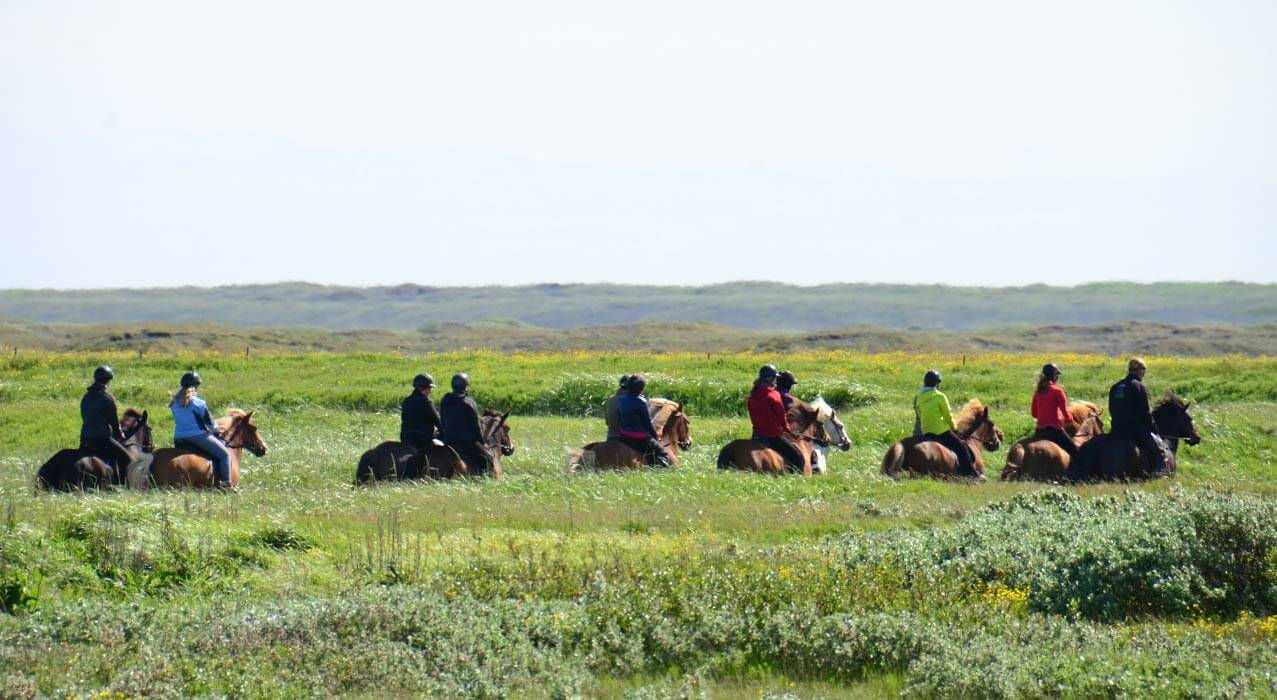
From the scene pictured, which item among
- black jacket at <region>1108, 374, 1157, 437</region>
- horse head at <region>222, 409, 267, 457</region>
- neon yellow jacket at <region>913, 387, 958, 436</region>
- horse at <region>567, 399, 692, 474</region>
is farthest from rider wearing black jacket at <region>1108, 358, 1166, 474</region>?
horse head at <region>222, 409, 267, 457</region>

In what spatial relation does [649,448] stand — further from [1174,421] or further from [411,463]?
[1174,421]

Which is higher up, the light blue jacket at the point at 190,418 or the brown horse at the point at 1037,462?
the light blue jacket at the point at 190,418

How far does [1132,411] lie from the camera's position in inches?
909

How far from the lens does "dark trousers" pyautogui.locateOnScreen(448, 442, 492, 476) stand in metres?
22.3

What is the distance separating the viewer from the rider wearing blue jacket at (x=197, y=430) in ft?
69.0

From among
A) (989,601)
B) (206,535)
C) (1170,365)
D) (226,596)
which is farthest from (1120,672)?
(1170,365)

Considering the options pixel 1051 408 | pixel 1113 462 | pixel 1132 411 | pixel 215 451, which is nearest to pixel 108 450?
pixel 215 451

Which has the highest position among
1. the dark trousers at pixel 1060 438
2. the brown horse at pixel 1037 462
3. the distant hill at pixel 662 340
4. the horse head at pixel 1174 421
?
the horse head at pixel 1174 421

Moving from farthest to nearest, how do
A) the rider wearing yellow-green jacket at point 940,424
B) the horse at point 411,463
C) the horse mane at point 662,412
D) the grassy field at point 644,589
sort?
1. the horse mane at point 662,412
2. the rider wearing yellow-green jacket at point 940,424
3. the horse at point 411,463
4. the grassy field at point 644,589

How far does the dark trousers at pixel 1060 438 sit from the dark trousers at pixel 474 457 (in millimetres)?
8798

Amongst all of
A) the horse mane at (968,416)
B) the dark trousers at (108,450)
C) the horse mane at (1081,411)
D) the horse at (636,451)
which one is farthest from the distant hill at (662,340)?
the dark trousers at (108,450)

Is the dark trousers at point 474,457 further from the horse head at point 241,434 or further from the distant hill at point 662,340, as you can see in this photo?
the distant hill at point 662,340

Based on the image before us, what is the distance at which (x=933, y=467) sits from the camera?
893 inches

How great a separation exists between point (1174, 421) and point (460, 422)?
1142 cm
